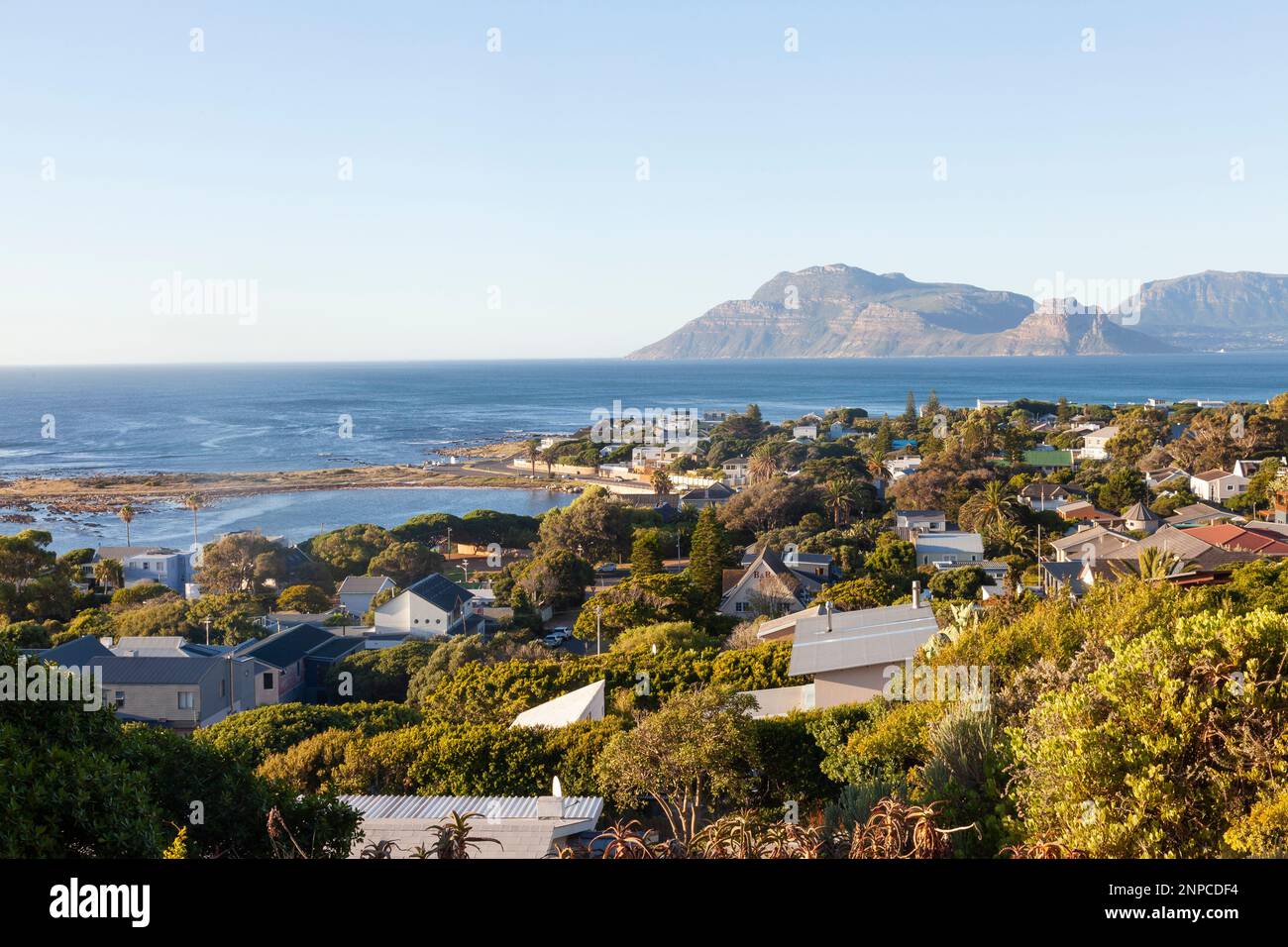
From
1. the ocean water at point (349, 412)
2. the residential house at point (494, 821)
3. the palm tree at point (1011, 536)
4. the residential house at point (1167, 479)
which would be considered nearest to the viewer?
the residential house at point (494, 821)

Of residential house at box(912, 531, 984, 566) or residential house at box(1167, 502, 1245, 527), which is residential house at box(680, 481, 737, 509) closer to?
residential house at box(912, 531, 984, 566)

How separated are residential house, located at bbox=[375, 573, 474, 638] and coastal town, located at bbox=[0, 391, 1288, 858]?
91mm

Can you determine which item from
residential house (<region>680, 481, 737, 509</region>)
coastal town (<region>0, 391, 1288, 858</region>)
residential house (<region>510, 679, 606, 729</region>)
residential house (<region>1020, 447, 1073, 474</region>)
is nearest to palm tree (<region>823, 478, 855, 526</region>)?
coastal town (<region>0, 391, 1288, 858</region>)

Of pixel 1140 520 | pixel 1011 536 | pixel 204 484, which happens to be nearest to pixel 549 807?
pixel 1011 536

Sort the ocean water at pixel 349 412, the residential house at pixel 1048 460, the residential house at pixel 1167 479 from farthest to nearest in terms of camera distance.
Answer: the ocean water at pixel 349 412, the residential house at pixel 1048 460, the residential house at pixel 1167 479

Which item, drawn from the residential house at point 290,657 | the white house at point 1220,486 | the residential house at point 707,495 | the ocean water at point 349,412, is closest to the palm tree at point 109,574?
the residential house at point 290,657

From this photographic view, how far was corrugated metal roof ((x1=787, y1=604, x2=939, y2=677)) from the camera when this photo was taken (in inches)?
628

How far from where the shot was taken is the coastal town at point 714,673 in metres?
5.78

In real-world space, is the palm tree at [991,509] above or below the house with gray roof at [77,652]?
above

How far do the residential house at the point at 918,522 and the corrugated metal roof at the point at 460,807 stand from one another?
105ft

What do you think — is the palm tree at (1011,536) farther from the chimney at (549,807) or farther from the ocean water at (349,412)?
the ocean water at (349,412)

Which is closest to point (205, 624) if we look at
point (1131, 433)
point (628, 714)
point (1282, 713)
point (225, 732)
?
point (225, 732)

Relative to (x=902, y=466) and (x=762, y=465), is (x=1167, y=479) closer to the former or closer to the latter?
(x=902, y=466)

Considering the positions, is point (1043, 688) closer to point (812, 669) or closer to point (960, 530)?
point (812, 669)
